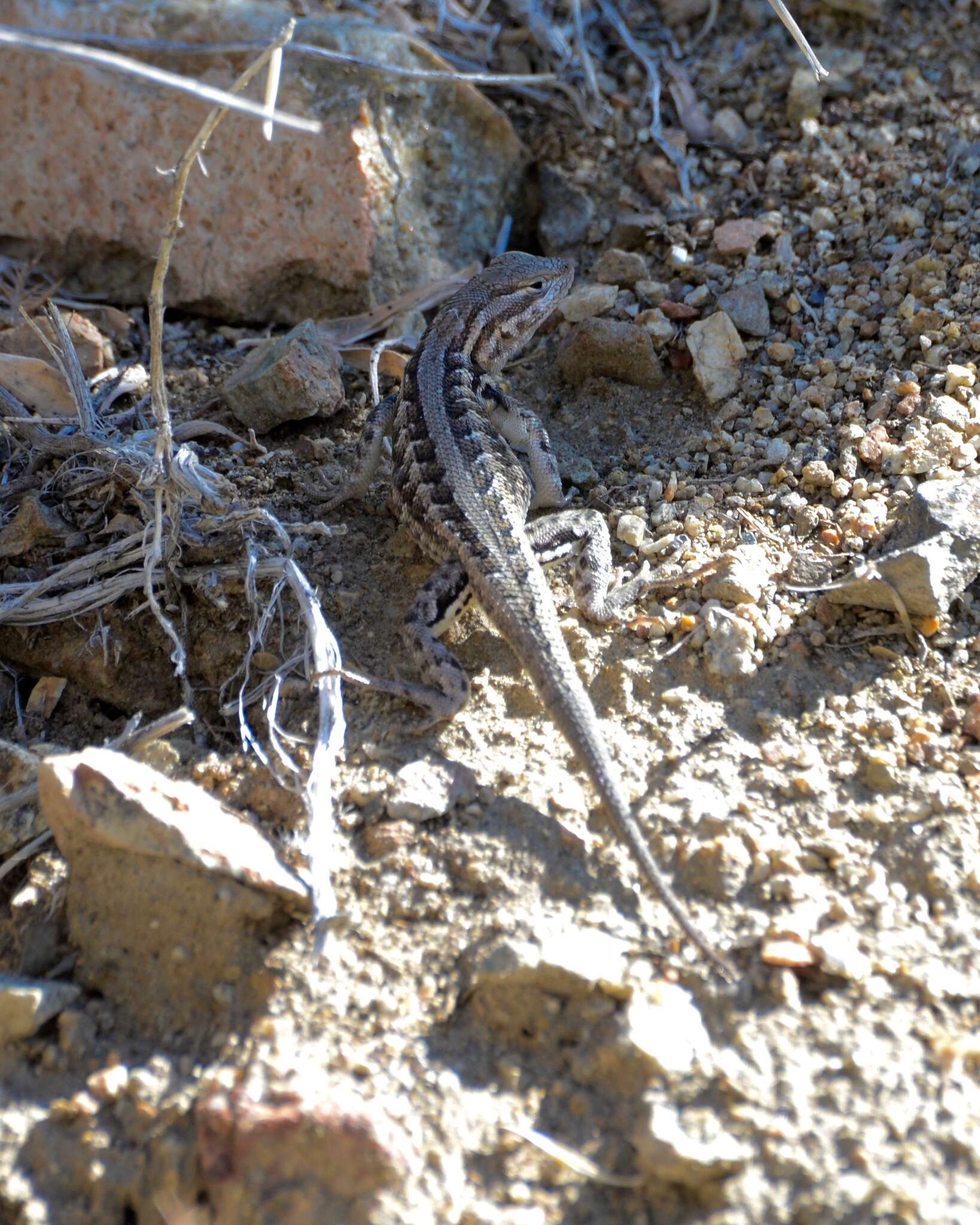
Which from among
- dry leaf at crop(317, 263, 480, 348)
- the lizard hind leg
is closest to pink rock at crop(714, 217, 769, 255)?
dry leaf at crop(317, 263, 480, 348)

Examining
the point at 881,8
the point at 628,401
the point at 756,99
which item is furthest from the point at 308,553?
the point at 881,8

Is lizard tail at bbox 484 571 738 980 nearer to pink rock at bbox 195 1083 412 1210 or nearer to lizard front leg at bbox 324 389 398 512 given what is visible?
pink rock at bbox 195 1083 412 1210

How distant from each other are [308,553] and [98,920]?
1598mm

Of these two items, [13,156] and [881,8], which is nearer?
[13,156]

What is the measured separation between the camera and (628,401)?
4.66m

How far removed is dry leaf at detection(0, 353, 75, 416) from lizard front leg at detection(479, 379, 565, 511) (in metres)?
1.70

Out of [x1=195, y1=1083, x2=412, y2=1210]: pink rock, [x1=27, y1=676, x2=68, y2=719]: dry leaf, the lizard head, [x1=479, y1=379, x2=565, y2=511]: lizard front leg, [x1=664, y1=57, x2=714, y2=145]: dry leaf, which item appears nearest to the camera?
[x1=195, y1=1083, x2=412, y2=1210]: pink rock

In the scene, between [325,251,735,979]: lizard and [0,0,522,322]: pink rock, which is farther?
[0,0,522,322]: pink rock

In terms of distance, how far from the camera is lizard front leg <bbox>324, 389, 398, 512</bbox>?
167 inches

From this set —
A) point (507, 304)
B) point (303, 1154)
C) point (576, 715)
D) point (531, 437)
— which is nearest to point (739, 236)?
point (507, 304)

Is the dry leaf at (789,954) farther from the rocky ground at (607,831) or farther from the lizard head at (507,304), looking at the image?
the lizard head at (507,304)

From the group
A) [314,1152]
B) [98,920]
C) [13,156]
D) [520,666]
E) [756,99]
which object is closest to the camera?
[314,1152]

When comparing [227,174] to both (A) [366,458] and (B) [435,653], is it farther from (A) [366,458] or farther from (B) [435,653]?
(B) [435,653]

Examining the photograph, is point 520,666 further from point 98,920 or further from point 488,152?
point 488,152
